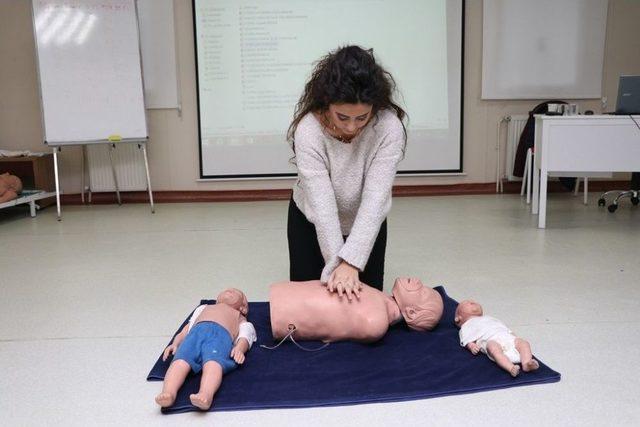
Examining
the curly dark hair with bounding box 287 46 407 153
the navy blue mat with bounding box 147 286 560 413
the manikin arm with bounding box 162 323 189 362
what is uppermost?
the curly dark hair with bounding box 287 46 407 153

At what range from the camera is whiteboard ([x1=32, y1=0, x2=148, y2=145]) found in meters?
4.75

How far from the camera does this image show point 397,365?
1814 millimetres

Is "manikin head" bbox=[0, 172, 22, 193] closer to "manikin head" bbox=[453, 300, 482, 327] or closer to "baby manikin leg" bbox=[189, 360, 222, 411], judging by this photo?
"baby manikin leg" bbox=[189, 360, 222, 411]

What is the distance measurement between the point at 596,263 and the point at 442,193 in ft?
8.69

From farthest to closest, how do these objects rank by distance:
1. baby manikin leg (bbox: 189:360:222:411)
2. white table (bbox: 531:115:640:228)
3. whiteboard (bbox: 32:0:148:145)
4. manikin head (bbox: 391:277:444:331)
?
whiteboard (bbox: 32:0:148:145)
white table (bbox: 531:115:640:228)
manikin head (bbox: 391:277:444:331)
baby manikin leg (bbox: 189:360:222:411)

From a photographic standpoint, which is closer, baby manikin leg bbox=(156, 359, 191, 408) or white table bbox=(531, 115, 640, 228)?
baby manikin leg bbox=(156, 359, 191, 408)

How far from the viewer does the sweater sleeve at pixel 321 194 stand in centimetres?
200

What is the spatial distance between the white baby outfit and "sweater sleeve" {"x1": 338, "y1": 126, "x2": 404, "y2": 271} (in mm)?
416

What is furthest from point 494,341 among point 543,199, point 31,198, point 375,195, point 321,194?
point 31,198

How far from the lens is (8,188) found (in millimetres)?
4602

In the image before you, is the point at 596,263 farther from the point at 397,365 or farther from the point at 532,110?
the point at 532,110

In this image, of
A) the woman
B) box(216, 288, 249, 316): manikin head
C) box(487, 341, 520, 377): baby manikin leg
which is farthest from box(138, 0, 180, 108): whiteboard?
box(487, 341, 520, 377): baby manikin leg

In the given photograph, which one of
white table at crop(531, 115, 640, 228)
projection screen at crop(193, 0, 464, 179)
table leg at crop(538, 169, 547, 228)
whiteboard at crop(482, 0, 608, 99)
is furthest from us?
whiteboard at crop(482, 0, 608, 99)

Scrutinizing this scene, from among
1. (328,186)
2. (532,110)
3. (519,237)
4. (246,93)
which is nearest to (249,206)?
(246,93)
